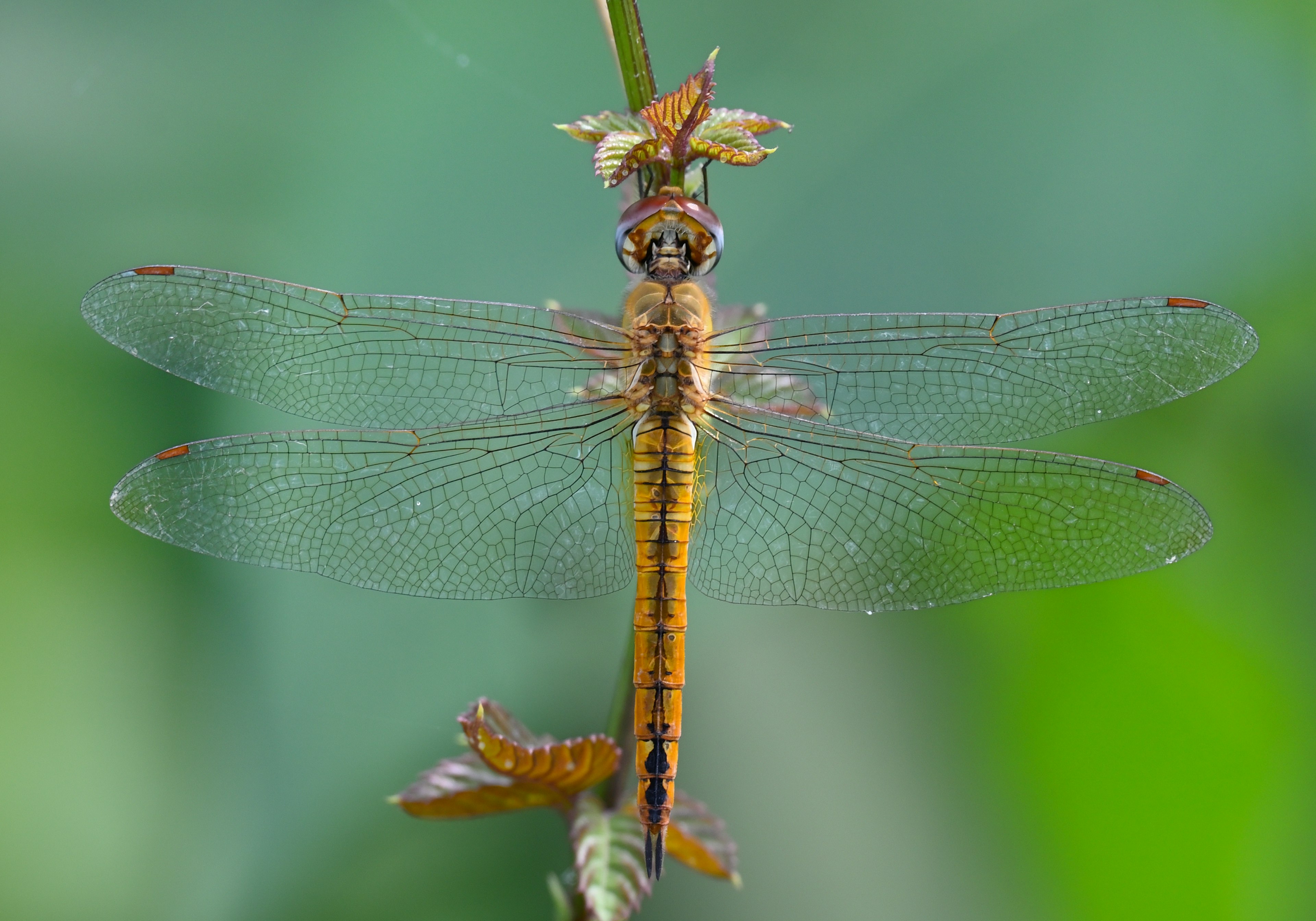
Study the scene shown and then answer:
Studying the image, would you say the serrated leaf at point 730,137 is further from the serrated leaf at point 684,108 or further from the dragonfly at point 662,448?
the dragonfly at point 662,448

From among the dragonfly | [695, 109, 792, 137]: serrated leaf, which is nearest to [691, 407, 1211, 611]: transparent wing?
the dragonfly

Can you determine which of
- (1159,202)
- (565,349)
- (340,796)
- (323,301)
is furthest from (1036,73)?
(340,796)

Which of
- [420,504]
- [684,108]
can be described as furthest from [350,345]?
[684,108]

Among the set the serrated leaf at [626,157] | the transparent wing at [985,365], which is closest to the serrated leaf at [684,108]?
the serrated leaf at [626,157]

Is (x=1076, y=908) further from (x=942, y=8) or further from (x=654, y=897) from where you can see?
(x=942, y=8)

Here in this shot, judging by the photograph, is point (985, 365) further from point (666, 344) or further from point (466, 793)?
point (466, 793)
